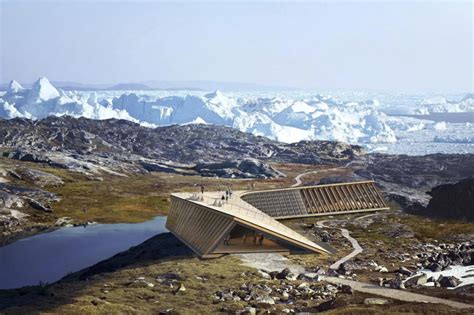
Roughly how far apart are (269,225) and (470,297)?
25.8 metres

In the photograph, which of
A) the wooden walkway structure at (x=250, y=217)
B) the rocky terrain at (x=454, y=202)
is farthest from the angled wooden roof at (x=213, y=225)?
the rocky terrain at (x=454, y=202)

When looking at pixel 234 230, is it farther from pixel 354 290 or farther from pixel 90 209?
pixel 90 209

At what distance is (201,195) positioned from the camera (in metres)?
78.5

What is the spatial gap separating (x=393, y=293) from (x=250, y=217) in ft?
70.5

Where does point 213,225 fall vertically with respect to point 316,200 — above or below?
above

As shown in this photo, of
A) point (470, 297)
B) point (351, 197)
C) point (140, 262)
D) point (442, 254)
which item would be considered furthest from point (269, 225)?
point (351, 197)

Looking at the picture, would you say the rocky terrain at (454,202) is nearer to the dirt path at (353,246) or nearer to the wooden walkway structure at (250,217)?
the wooden walkway structure at (250,217)

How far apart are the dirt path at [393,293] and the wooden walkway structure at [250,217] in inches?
428

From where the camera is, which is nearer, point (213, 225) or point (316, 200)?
point (213, 225)

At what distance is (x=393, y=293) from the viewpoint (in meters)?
47.6

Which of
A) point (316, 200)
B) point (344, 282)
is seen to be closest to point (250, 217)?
point (344, 282)

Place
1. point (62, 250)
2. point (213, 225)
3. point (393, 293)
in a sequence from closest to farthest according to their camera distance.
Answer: point (393, 293)
point (213, 225)
point (62, 250)

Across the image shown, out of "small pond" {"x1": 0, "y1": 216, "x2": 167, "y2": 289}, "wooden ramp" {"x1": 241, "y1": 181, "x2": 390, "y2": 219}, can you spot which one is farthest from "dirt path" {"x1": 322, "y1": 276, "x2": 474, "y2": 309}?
"small pond" {"x1": 0, "y1": 216, "x2": 167, "y2": 289}

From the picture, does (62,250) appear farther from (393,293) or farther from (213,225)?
→ (393,293)
